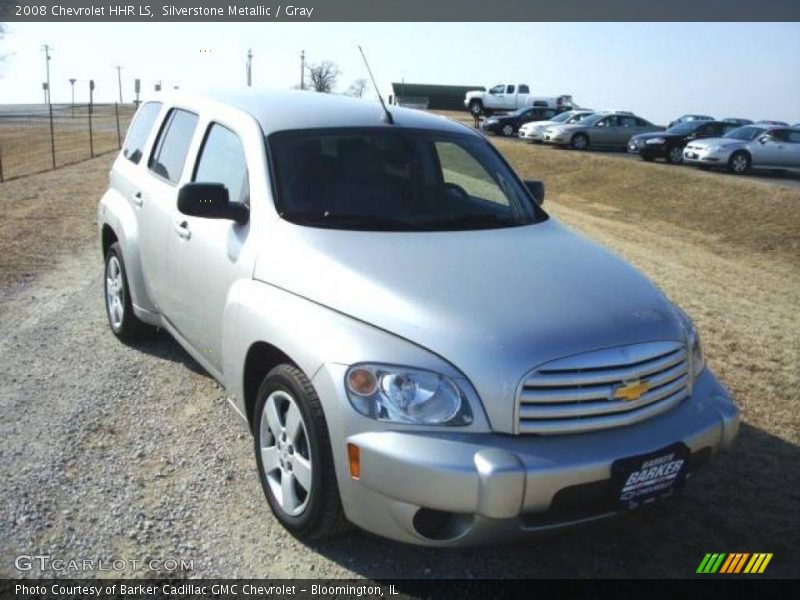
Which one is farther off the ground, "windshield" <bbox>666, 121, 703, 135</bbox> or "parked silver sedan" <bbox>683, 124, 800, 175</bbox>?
"windshield" <bbox>666, 121, 703, 135</bbox>

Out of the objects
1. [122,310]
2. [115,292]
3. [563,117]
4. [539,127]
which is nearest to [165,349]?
[122,310]

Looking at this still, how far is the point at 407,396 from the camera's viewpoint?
8.99 ft

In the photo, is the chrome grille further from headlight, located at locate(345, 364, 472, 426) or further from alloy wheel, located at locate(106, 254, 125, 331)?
alloy wheel, located at locate(106, 254, 125, 331)

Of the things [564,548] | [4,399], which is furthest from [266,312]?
[4,399]

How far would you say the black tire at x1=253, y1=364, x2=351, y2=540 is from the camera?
290cm

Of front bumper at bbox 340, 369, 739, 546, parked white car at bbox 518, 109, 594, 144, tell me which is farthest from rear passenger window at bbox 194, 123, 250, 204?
parked white car at bbox 518, 109, 594, 144

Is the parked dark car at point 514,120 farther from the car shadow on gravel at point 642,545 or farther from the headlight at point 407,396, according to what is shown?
the headlight at point 407,396

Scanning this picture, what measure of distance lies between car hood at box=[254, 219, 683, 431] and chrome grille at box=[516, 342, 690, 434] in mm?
47

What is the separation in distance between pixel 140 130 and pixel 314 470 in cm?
364

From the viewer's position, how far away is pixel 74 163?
19844 millimetres

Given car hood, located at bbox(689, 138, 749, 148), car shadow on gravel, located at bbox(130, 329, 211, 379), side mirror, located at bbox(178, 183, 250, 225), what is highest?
side mirror, located at bbox(178, 183, 250, 225)

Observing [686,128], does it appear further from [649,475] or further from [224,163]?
[649,475]

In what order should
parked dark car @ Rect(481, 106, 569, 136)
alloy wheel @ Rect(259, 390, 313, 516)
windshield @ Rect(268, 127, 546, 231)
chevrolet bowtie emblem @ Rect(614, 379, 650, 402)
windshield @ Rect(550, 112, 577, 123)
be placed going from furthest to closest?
1. parked dark car @ Rect(481, 106, 569, 136)
2. windshield @ Rect(550, 112, 577, 123)
3. windshield @ Rect(268, 127, 546, 231)
4. alloy wheel @ Rect(259, 390, 313, 516)
5. chevrolet bowtie emblem @ Rect(614, 379, 650, 402)

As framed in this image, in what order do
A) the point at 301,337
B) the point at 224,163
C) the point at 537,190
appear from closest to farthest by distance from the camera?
the point at 301,337 → the point at 224,163 → the point at 537,190
